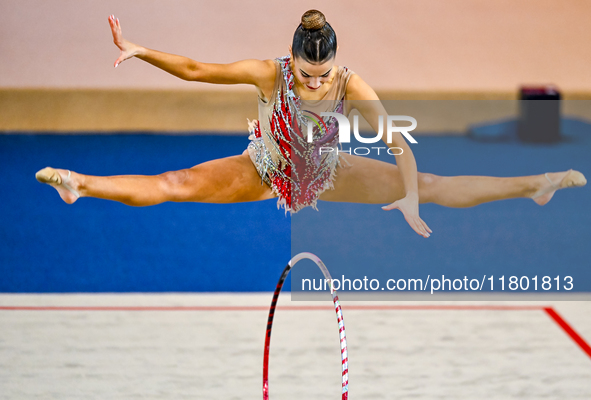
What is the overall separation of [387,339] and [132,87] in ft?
14.0

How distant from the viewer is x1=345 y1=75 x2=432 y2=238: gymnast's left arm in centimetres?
206

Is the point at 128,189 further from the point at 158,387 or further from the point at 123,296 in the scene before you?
the point at 123,296

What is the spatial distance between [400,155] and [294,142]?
361 mm

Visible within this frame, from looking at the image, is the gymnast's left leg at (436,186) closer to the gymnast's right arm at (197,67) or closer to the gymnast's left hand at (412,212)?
the gymnast's left hand at (412,212)

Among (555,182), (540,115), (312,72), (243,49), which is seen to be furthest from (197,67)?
(540,115)

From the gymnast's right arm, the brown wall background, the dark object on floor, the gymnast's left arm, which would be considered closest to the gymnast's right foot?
the gymnast's right arm

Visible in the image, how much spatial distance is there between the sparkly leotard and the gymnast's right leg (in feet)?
0.20

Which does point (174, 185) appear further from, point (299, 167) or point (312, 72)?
point (312, 72)

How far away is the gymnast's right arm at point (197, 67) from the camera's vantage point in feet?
6.16

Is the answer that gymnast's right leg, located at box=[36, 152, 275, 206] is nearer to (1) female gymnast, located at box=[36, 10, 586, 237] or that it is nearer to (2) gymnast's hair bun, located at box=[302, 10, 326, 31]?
(1) female gymnast, located at box=[36, 10, 586, 237]

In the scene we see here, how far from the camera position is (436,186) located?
92.2 inches

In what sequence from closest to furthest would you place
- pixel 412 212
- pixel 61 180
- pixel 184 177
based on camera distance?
pixel 61 180 < pixel 412 212 < pixel 184 177

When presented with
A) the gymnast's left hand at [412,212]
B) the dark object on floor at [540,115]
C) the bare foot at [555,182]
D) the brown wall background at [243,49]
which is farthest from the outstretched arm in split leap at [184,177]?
the dark object on floor at [540,115]

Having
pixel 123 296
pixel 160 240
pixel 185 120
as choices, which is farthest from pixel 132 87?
pixel 123 296
